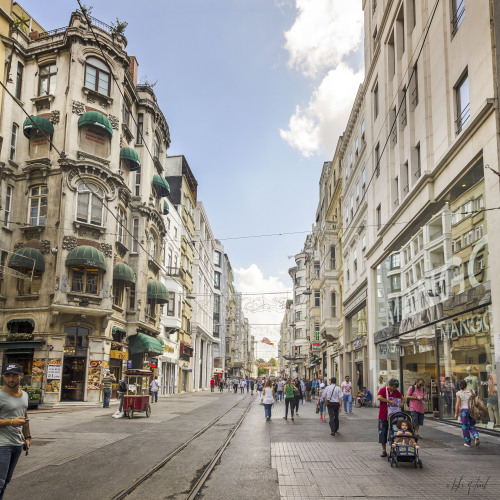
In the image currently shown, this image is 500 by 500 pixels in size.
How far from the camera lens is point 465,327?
1667 cm

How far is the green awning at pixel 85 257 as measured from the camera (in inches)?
1102

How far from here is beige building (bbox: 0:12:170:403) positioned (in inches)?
1100

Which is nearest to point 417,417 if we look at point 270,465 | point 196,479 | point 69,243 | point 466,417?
point 466,417

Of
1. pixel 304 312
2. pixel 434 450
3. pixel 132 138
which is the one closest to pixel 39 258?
pixel 132 138

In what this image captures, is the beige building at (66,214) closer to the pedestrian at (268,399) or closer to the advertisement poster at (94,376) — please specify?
the advertisement poster at (94,376)

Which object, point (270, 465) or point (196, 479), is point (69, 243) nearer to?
point (270, 465)

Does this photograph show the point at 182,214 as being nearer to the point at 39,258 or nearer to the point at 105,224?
the point at 105,224

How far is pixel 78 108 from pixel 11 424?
Answer: 26.8 meters

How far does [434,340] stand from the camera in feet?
65.0

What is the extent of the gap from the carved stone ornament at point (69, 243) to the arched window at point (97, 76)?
8.96 m

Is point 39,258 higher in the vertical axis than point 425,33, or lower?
lower

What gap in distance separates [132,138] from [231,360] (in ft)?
256

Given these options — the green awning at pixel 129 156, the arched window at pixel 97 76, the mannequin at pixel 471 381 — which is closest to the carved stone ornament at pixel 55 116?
the arched window at pixel 97 76

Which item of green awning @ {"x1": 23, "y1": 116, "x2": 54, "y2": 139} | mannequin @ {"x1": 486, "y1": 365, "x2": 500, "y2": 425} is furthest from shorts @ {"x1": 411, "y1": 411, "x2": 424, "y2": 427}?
green awning @ {"x1": 23, "y1": 116, "x2": 54, "y2": 139}
